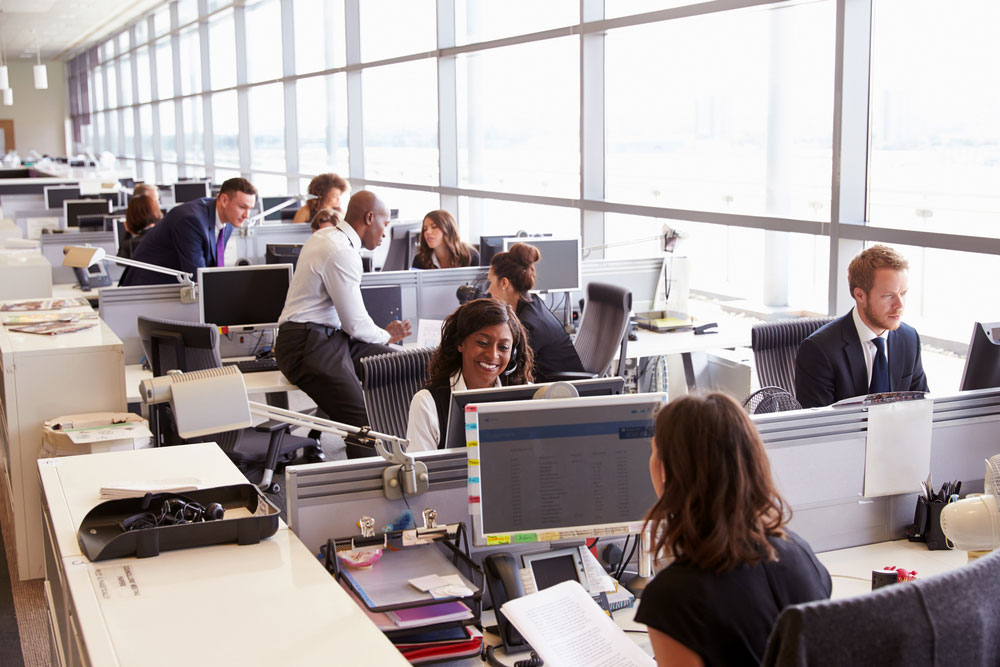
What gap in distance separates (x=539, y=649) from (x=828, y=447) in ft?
3.08

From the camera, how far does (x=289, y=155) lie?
496 inches

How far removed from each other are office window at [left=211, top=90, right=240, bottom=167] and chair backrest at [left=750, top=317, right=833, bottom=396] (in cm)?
1318

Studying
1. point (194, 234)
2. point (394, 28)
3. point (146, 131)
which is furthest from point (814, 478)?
point (146, 131)

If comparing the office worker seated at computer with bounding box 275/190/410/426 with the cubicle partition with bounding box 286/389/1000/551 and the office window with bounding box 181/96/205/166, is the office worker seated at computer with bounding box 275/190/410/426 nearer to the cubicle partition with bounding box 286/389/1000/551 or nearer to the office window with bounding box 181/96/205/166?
the cubicle partition with bounding box 286/389/1000/551

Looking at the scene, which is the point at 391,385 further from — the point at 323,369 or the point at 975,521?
the point at 975,521

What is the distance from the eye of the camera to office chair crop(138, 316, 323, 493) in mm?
3703

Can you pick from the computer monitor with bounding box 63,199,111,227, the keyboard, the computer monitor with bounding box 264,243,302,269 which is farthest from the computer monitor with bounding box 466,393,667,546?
the computer monitor with bounding box 63,199,111,227

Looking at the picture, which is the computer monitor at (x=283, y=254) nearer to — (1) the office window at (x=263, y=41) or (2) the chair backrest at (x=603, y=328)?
(2) the chair backrest at (x=603, y=328)

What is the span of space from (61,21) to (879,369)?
18.1 m

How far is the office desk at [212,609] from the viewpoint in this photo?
1499mm

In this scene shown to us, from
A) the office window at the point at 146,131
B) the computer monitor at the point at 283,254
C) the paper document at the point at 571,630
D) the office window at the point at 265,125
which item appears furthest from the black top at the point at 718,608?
the office window at the point at 146,131

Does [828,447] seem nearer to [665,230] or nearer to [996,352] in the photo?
[996,352]

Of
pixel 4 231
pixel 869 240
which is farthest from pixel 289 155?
pixel 869 240

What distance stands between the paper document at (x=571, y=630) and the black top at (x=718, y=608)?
0.95ft
